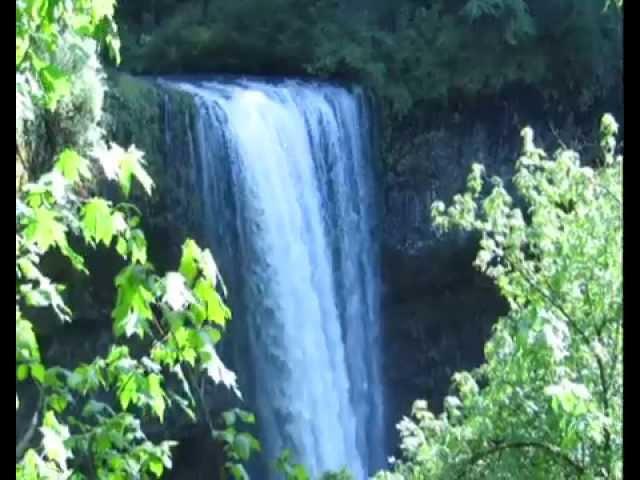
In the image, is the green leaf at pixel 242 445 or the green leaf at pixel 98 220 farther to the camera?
the green leaf at pixel 242 445

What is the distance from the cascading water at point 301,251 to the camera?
12711 millimetres

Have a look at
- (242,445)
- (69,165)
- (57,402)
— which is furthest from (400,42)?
(69,165)

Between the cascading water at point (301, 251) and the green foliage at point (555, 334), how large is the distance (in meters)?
5.99

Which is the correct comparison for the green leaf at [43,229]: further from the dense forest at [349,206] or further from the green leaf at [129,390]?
the dense forest at [349,206]

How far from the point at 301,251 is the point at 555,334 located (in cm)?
847

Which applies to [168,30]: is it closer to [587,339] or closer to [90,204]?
[587,339]

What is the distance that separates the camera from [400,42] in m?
14.9

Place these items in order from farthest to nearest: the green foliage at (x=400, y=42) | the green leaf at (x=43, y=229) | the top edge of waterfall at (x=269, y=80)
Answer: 1. the green foliage at (x=400, y=42)
2. the top edge of waterfall at (x=269, y=80)
3. the green leaf at (x=43, y=229)

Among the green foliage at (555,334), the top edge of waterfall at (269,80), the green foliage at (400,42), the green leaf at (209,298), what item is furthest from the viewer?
the green foliage at (400,42)

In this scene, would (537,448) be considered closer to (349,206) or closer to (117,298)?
(117,298)

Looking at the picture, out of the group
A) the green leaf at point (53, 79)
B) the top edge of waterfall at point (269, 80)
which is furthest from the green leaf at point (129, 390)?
the top edge of waterfall at point (269, 80)

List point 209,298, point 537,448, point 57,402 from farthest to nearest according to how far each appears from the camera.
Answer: point 537,448, point 57,402, point 209,298

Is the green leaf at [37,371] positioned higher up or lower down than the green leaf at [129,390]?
higher up
